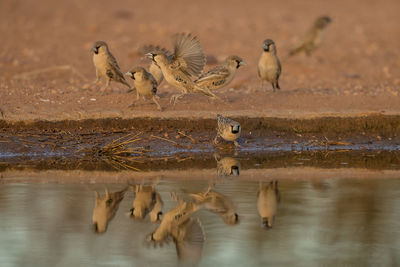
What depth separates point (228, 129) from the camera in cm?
991

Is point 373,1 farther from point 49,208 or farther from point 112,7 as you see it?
point 49,208

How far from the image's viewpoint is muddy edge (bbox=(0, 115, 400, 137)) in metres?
10.6

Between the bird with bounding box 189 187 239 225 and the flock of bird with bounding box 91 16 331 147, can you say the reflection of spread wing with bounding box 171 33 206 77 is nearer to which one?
the flock of bird with bounding box 91 16 331 147

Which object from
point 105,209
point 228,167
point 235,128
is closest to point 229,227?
point 105,209

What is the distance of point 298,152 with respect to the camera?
10461 mm

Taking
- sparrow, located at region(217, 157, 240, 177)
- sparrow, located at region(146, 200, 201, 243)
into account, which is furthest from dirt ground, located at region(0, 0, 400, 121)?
sparrow, located at region(146, 200, 201, 243)

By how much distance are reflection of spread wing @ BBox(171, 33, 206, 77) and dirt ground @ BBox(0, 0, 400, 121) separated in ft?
2.06

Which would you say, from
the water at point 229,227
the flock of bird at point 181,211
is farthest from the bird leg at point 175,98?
the flock of bird at point 181,211

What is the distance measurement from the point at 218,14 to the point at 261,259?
1745cm

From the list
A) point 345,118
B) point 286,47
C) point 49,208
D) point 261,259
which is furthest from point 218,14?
point 261,259

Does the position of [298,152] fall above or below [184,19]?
below

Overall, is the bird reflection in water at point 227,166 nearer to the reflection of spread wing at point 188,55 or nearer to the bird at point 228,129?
the bird at point 228,129

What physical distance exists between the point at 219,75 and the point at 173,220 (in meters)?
3.84

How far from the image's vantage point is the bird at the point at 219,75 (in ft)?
35.2
